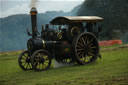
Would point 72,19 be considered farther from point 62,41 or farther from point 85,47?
point 85,47

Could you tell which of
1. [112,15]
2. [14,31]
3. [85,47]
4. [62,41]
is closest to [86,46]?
[85,47]

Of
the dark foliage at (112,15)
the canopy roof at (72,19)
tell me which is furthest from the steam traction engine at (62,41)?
the dark foliage at (112,15)

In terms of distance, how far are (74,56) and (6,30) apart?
531ft

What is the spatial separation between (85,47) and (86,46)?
0.24 feet

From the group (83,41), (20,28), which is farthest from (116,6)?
(20,28)

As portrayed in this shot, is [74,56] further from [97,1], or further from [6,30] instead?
[6,30]

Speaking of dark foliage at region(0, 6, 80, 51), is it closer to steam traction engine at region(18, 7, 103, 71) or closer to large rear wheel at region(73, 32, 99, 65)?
large rear wheel at region(73, 32, 99, 65)

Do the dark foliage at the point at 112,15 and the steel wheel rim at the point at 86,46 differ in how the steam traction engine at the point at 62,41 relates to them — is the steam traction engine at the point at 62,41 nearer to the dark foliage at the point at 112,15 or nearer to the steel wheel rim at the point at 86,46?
the steel wheel rim at the point at 86,46

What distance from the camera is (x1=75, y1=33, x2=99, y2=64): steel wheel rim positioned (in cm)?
1229

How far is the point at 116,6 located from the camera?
136 feet

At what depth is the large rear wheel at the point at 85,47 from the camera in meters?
12.0

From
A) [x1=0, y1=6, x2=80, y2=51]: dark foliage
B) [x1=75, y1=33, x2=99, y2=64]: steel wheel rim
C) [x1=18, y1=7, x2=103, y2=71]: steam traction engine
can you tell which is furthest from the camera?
[x1=0, y1=6, x2=80, y2=51]: dark foliage

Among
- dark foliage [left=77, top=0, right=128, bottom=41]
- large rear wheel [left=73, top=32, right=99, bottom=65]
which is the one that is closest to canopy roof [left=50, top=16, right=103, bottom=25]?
large rear wheel [left=73, top=32, right=99, bottom=65]

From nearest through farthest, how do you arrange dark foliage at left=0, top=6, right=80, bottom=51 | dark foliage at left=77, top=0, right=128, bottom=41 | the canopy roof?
the canopy roof, dark foliage at left=77, top=0, right=128, bottom=41, dark foliage at left=0, top=6, right=80, bottom=51
